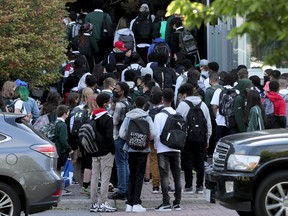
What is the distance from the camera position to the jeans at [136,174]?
1420 cm

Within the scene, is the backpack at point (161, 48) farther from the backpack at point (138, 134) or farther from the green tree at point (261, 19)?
the green tree at point (261, 19)

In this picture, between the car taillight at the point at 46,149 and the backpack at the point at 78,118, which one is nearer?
the car taillight at the point at 46,149

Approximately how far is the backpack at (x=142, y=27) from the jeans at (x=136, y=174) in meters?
8.95

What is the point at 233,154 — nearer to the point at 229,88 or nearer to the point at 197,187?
the point at 197,187

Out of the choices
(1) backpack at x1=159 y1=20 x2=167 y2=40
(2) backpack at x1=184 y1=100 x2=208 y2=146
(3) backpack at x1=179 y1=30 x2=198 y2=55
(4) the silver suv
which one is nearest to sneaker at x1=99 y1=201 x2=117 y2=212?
(2) backpack at x1=184 y1=100 x2=208 y2=146

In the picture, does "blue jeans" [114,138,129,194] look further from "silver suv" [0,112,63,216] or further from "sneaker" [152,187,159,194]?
"silver suv" [0,112,63,216]

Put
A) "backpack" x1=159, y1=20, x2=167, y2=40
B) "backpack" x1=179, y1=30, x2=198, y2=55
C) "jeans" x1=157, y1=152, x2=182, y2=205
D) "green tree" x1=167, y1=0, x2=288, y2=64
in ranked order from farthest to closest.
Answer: "backpack" x1=159, y1=20, x2=167, y2=40
"backpack" x1=179, y1=30, x2=198, y2=55
"jeans" x1=157, y1=152, x2=182, y2=205
"green tree" x1=167, y1=0, x2=288, y2=64

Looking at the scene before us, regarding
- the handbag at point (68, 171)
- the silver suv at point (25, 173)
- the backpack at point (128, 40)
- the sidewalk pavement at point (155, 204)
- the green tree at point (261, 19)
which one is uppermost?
the backpack at point (128, 40)

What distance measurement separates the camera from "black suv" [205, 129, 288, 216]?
1203cm

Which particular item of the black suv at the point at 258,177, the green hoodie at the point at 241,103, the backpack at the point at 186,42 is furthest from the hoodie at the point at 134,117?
the backpack at the point at 186,42

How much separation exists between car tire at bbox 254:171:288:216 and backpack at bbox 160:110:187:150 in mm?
2558

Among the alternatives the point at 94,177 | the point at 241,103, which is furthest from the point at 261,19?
the point at 241,103

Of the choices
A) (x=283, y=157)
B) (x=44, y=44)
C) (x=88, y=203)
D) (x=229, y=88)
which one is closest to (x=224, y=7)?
(x=283, y=157)

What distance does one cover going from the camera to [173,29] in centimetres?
2261
